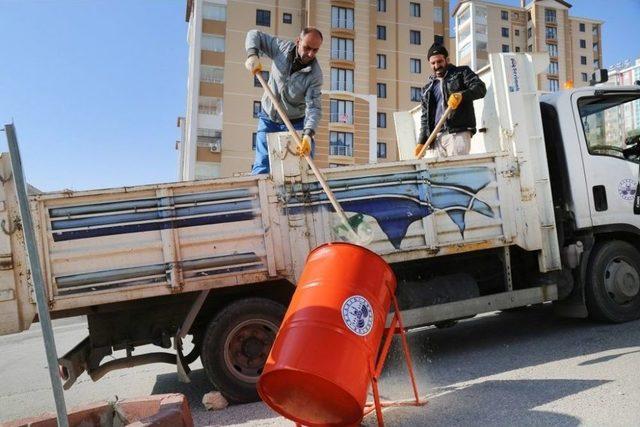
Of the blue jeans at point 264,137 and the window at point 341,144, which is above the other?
the window at point 341,144

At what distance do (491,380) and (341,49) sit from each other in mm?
36494

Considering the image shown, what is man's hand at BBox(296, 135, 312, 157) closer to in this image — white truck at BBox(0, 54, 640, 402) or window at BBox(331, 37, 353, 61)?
white truck at BBox(0, 54, 640, 402)

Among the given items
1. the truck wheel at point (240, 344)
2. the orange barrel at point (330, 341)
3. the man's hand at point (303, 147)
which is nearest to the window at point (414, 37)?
the man's hand at point (303, 147)

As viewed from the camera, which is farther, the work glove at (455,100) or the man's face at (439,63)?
the man's face at (439,63)

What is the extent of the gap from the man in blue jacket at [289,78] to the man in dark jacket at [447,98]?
1.36 m

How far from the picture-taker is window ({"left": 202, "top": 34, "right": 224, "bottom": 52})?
34.8 meters

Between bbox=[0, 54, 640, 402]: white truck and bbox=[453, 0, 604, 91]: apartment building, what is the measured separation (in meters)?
52.0

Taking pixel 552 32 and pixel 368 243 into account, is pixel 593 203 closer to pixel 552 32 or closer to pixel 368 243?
pixel 368 243

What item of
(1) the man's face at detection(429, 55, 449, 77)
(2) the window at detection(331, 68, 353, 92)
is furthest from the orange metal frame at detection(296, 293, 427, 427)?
(2) the window at detection(331, 68, 353, 92)

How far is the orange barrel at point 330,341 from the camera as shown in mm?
2721

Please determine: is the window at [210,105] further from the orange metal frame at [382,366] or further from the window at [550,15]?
the window at [550,15]

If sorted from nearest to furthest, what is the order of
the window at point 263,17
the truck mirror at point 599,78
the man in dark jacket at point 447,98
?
the man in dark jacket at point 447,98
the truck mirror at point 599,78
the window at point 263,17

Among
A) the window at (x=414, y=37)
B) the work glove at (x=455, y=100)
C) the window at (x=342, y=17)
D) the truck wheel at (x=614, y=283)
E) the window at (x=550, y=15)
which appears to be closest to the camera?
the work glove at (x=455, y=100)

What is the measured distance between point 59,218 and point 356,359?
7.83 ft
